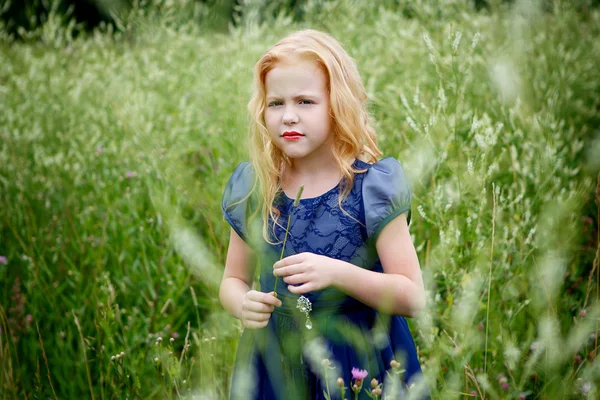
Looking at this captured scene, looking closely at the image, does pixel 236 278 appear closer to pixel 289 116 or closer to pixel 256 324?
pixel 256 324

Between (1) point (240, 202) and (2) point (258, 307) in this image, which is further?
(1) point (240, 202)

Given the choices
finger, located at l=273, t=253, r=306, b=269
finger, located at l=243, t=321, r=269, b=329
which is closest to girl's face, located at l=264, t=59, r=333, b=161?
finger, located at l=273, t=253, r=306, b=269

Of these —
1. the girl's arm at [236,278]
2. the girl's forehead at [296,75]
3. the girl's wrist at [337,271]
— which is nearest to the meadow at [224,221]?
the girl's arm at [236,278]

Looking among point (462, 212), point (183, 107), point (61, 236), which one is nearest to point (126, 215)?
point (61, 236)

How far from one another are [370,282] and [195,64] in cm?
292

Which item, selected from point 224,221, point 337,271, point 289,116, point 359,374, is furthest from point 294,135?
point 224,221

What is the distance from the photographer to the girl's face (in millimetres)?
1296

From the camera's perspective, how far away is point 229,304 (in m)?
1.41

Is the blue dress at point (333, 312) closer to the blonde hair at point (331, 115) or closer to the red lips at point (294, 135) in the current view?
the blonde hair at point (331, 115)

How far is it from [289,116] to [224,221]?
0.78 meters

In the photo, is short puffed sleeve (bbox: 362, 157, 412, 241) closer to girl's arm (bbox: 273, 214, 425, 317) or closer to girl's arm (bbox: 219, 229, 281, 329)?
girl's arm (bbox: 273, 214, 425, 317)

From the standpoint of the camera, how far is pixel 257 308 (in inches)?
46.8

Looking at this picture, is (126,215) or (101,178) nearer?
(126,215)

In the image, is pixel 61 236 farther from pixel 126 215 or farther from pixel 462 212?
pixel 462 212
